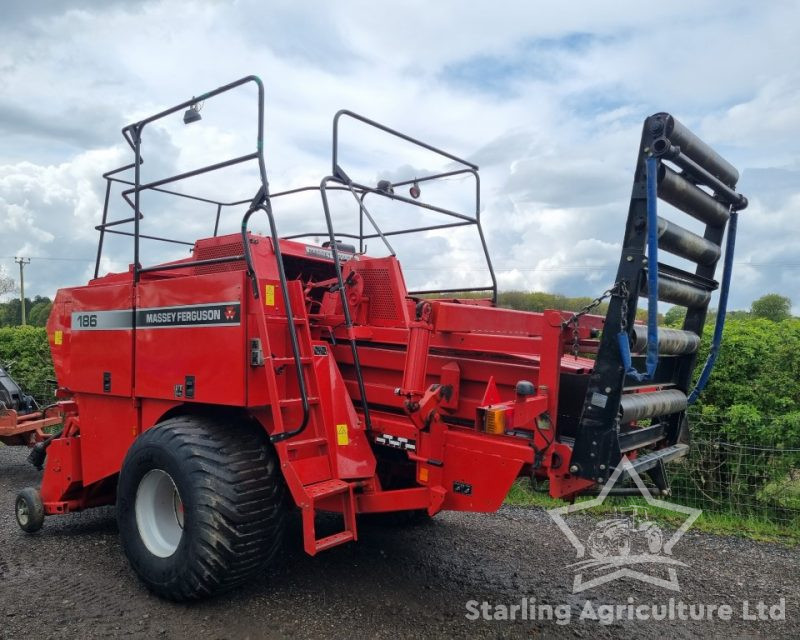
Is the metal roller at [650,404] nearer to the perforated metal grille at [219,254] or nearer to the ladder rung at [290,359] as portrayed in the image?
the ladder rung at [290,359]

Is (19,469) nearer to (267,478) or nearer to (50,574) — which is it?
(50,574)

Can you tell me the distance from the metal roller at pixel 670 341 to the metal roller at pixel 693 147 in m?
0.94

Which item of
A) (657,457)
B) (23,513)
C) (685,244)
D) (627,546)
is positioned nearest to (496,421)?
(657,457)

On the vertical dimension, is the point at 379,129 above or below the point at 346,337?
above

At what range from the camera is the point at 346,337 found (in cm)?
453

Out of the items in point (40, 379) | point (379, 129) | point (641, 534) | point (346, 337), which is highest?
point (379, 129)

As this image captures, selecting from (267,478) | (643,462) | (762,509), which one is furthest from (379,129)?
(762,509)

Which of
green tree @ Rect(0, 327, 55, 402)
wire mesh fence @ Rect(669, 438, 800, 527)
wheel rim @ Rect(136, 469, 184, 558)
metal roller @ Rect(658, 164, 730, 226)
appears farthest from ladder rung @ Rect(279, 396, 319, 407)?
green tree @ Rect(0, 327, 55, 402)

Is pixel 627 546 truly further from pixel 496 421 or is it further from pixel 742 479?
pixel 496 421

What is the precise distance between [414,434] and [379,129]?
2.20m

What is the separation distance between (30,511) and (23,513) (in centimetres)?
14

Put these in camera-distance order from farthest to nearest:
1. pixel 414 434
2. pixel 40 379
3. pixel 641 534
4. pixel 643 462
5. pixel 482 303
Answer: pixel 40 379, pixel 641 534, pixel 482 303, pixel 414 434, pixel 643 462

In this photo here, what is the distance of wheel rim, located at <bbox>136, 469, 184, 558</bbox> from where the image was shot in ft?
14.4

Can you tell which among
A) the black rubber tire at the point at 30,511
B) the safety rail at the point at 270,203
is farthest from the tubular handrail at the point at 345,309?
the black rubber tire at the point at 30,511
